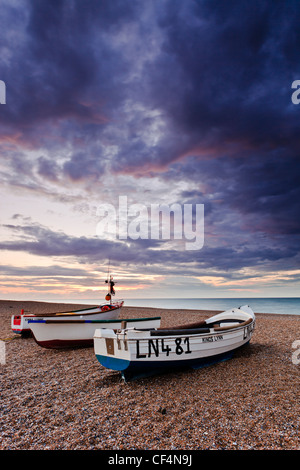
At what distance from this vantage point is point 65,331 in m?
11.4

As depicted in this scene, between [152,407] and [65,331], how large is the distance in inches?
263

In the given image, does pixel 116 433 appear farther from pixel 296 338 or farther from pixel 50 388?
pixel 296 338

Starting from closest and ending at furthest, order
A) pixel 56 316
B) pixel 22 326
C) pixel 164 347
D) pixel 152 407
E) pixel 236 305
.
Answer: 1. pixel 152 407
2. pixel 164 347
3. pixel 56 316
4. pixel 22 326
5. pixel 236 305

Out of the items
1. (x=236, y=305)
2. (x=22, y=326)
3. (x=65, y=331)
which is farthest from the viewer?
(x=236, y=305)

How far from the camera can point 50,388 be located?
23.8 feet

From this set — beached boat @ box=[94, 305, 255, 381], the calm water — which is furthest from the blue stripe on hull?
the calm water

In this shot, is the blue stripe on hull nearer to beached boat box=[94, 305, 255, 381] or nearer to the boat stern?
beached boat box=[94, 305, 255, 381]

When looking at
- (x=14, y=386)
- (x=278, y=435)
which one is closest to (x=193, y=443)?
(x=278, y=435)

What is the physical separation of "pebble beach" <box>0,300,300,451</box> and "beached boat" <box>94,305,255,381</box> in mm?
385

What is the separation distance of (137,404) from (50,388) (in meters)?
2.83

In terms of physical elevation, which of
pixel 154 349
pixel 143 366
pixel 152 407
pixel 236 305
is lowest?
pixel 236 305

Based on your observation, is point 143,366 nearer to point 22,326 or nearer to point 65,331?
point 65,331

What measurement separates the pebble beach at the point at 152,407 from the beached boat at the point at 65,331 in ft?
5.07

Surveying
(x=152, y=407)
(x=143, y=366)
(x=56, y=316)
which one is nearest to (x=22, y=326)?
(x=56, y=316)
